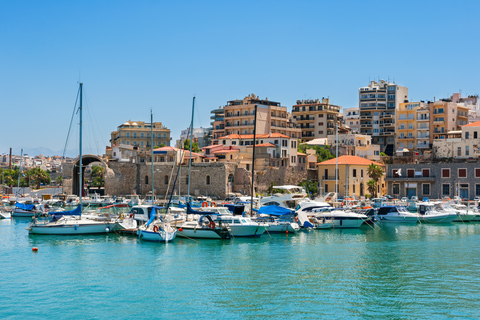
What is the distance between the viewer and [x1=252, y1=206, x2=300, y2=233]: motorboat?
40.4 meters

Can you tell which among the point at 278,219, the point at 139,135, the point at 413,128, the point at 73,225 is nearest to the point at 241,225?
the point at 278,219

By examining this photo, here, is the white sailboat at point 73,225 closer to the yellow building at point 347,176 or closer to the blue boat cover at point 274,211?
the blue boat cover at point 274,211

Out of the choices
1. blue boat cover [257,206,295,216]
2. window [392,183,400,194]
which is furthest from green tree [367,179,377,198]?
blue boat cover [257,206,295,216]

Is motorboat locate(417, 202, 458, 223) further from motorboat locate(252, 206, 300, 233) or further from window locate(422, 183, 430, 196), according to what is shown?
window locate(422, 183, 430, 196)

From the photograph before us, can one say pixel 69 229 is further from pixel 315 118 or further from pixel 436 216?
pixel 315 118

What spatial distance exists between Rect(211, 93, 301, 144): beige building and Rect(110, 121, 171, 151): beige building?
20331 mm

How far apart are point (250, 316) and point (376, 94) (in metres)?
89.6

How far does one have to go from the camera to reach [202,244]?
116 ft

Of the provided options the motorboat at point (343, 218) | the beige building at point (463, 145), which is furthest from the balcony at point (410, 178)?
the motorboat at point (343, 218)

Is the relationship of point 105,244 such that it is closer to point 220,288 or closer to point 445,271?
point 220,288

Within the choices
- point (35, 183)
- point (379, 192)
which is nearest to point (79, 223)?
point (379, 192)

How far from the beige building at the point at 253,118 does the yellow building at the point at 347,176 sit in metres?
19.1

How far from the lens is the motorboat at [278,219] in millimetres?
40406

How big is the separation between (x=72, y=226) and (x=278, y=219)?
49.6 ft
